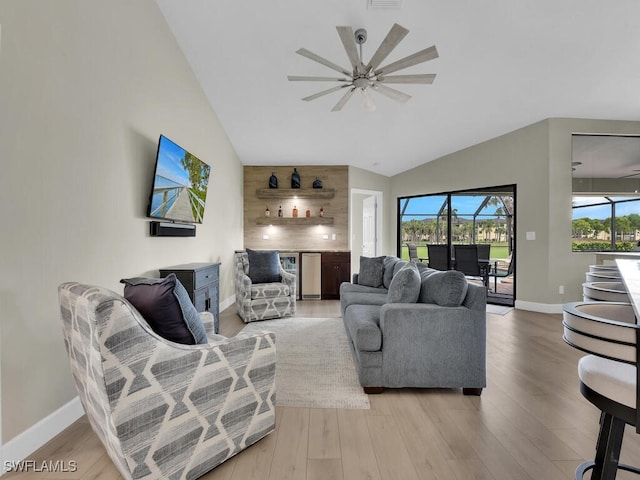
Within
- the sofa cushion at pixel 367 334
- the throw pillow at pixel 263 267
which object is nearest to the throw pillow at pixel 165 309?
the sofa cushion at pixel 367 334

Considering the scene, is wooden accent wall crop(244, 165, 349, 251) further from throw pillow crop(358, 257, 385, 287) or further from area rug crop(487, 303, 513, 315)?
area rug crop(487, 303, 513, 315)

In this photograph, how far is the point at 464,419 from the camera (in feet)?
6.54

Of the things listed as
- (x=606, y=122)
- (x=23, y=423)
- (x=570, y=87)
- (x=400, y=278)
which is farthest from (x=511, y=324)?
(x=23, y=423)

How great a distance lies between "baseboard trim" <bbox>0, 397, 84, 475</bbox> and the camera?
1587mm

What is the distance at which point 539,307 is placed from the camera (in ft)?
15.8

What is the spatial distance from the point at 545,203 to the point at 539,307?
1.57 metres

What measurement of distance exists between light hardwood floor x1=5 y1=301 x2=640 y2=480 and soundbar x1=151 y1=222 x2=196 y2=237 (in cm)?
160

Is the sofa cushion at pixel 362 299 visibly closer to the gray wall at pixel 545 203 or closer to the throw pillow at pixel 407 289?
the throw pillow at pixel 407 289

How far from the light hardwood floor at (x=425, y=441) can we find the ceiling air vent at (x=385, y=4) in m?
3.19

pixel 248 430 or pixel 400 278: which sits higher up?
pixel 400 278

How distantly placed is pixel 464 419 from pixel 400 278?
1014 mm

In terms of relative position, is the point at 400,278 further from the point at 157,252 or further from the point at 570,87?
the point at 570,87

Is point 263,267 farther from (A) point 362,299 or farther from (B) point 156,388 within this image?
(B) point 156,388

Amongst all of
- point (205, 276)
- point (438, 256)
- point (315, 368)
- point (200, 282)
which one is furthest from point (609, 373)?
point (438, 256)
